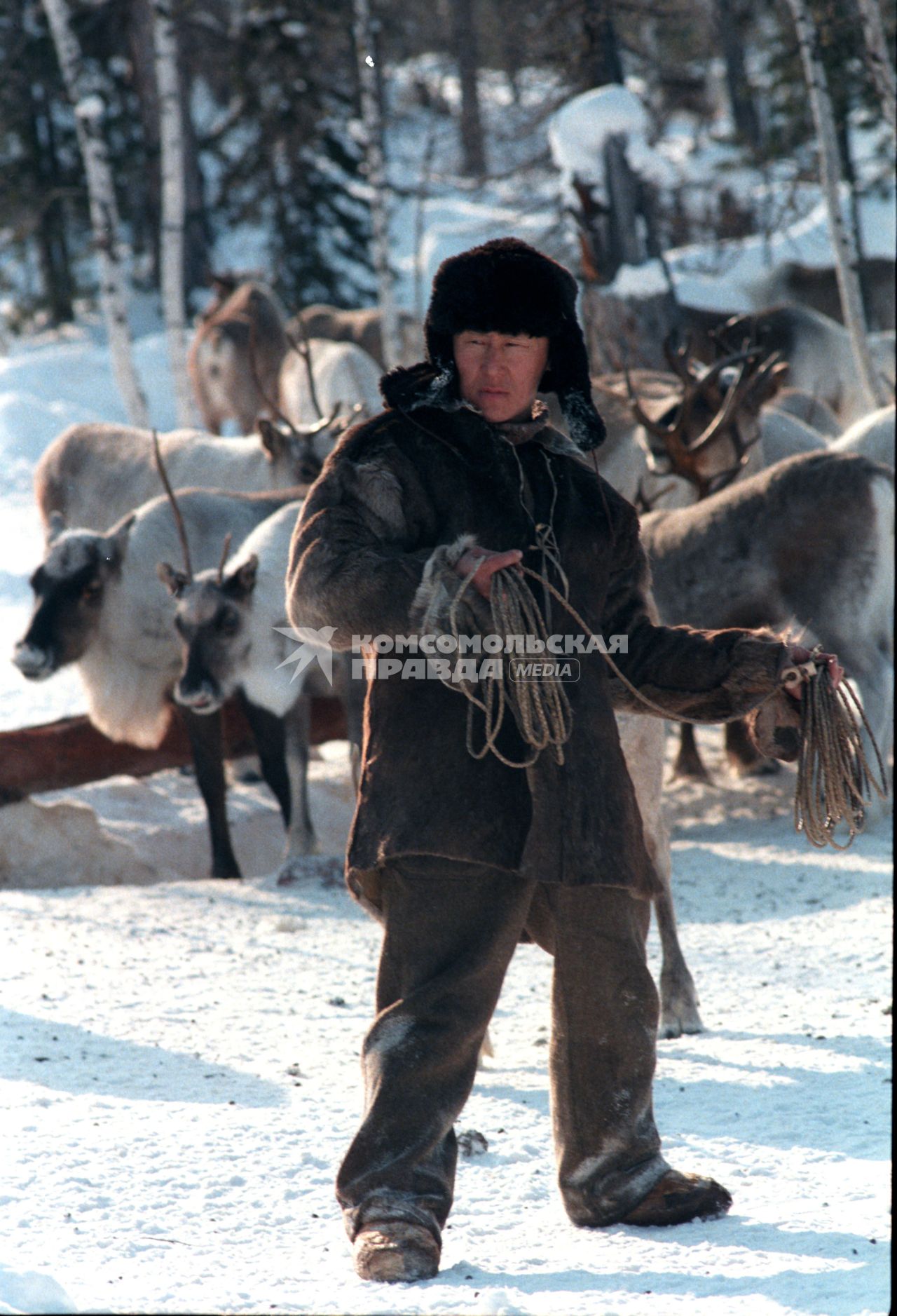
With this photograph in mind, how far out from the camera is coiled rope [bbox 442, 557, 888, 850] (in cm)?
238

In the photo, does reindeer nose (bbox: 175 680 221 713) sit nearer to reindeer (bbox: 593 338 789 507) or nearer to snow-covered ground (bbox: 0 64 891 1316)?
snow-covered ground (bbox: 0 64 891 1316)

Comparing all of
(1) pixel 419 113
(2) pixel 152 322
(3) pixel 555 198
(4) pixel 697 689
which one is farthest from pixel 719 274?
(4) pixel 697 689

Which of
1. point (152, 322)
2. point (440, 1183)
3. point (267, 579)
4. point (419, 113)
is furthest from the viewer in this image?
point (419, 113)

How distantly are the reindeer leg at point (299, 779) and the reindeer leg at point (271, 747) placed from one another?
0.03 metres

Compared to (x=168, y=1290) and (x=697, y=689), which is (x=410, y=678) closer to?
(x=697, y=689)

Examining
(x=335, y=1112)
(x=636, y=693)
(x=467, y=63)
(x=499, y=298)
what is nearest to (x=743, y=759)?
(x=335, y=1112)

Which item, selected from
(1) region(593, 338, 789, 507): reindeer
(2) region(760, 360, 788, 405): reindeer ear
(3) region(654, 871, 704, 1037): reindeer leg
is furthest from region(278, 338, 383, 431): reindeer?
(3) region(654, 871, 704, 1037): reindeer leg

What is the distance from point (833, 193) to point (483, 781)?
7951 millimetres

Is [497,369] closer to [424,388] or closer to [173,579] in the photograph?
[424,388]

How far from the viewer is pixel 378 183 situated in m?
11.8

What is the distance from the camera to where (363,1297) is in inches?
84.0

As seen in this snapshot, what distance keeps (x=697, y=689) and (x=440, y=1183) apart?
0.92 meters

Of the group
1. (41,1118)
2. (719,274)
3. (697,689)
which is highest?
(719,274)

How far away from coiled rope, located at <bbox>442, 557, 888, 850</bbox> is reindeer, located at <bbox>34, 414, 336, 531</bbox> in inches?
213
